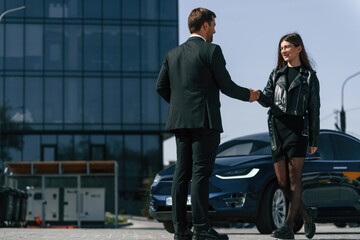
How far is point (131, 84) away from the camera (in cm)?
5591

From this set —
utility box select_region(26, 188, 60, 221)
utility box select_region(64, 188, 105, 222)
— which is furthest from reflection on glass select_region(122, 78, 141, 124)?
utility box select_region(26, 188, 60, 221)

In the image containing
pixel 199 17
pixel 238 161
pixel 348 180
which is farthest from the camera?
pixel 348 180

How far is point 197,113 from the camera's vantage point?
22.4ft

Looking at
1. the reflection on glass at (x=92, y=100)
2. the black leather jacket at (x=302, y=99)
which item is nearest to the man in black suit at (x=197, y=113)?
the black leather jacket at (x=302, y=99)

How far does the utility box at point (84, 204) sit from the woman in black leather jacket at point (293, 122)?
33.5m

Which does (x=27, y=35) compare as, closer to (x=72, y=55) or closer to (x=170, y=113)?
(x=72, y=55)

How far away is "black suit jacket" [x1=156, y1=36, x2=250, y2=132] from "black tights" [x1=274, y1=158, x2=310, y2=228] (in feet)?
3.94

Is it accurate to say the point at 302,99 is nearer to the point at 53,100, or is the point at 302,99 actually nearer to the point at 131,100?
the point at 53,100

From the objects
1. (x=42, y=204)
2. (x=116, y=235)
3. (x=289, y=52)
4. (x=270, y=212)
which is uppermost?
(x=289, y=52)

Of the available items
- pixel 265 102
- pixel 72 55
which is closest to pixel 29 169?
pixel 72 55

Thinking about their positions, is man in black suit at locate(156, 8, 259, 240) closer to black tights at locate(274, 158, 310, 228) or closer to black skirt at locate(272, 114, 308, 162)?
black skirt at locate(272, 114, 308, 162)

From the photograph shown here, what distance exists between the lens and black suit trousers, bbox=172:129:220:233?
6797mm

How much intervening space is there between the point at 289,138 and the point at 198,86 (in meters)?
1.39

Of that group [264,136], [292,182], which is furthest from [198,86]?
[264,136]
